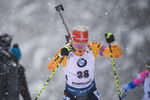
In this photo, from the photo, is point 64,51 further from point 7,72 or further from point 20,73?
point 7,72

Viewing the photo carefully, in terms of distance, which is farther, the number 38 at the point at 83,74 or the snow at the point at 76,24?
the snow at the point at 76,24

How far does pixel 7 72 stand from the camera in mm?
2564

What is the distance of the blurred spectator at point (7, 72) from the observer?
100 inches

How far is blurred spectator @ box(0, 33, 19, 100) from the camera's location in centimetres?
255

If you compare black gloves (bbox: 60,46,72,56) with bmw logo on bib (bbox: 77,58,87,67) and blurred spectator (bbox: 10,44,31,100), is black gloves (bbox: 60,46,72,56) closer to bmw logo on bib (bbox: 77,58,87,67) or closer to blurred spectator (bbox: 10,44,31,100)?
Answer: bmw logo on bib (bbox: 77,58,87,67)

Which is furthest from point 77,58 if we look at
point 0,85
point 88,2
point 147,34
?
point 147,34

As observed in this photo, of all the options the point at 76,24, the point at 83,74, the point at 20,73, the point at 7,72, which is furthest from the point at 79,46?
the point at 76,24

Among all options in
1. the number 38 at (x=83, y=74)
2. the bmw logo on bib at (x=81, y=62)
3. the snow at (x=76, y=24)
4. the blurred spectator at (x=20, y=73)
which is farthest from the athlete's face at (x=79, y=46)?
the snow at (x=76, y=24)

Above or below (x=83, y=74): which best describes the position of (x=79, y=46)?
above

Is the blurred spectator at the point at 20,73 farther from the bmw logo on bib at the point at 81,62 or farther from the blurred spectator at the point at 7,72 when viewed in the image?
the bmw logo on bib at the point at 81,62

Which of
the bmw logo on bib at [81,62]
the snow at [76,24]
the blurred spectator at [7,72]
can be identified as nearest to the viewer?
the blurred spectator at [7,72]

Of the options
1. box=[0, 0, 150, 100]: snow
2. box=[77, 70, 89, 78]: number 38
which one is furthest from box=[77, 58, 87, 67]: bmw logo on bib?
box=[0, 0, 150, 100]: snow

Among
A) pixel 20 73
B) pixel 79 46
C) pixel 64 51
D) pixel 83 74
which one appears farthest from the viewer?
pixel 83 74

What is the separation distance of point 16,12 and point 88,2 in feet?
7.83
